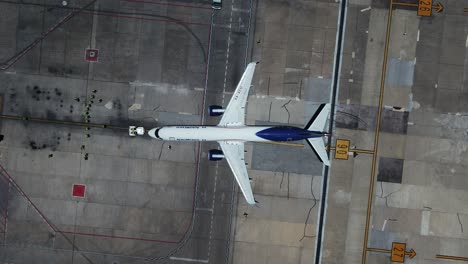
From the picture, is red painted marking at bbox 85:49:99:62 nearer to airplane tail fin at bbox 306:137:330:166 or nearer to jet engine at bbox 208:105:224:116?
jet engine at bbox 208:105:224:116

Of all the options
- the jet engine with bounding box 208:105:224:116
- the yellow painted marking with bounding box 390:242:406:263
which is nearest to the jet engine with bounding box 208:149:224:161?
the jet engine with bounding box 208:105:224:116

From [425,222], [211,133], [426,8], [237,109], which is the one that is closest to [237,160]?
[211,133]

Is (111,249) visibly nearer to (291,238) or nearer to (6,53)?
(291,238)

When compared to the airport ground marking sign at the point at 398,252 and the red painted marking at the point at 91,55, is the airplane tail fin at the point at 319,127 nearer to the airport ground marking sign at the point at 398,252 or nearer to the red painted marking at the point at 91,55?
the airport ground marking sign at the point at 398,252

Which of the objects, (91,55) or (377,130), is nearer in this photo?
(91,55)

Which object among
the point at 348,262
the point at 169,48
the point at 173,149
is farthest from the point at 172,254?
the point at 169,48

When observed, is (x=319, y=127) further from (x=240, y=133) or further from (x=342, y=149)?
(x=240, y=133)
